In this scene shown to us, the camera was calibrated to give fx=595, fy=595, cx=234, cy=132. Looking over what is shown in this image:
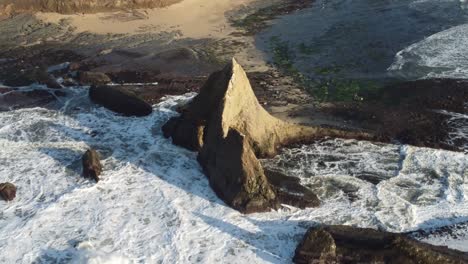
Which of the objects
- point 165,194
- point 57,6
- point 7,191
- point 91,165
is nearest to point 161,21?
point 57,6

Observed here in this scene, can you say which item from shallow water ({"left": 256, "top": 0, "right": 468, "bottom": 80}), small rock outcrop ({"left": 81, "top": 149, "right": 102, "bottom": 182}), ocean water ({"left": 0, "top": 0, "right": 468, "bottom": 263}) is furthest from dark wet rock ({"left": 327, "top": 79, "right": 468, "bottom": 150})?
small rock outcrop ({"left": 81, "top": 149, "right": 102, "bottom": 182})

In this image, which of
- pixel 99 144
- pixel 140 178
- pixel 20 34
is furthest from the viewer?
pixel 20 34

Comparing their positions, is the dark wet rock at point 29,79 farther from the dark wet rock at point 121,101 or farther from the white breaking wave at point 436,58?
the white breaking wave at point 436,58

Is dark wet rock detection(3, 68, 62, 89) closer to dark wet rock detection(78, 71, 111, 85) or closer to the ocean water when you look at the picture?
dark wet rock detection(78, 71, 111, 85)

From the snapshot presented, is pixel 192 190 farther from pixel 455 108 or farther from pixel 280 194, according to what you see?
pixel 455 108

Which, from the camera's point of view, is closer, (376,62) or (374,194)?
(374,194)

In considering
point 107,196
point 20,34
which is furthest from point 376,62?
point 20,34
